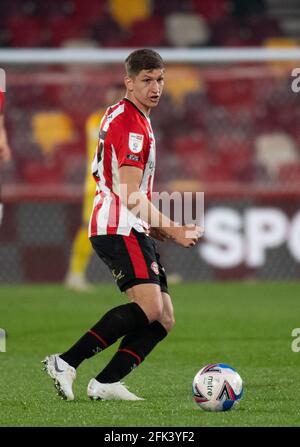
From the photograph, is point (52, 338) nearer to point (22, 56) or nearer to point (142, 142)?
point (142, 142)

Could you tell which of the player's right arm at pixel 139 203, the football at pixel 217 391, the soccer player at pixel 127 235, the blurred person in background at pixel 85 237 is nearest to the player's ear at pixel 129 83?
the soccer player at pixel 127 235

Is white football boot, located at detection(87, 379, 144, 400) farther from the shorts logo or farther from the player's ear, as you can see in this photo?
the player's ear

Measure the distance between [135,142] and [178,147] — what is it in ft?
26.9

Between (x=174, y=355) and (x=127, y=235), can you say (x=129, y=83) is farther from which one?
(x=174, y=355)

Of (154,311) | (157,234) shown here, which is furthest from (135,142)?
(154,311)

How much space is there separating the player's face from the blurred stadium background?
630 cm

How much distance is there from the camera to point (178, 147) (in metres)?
13.9

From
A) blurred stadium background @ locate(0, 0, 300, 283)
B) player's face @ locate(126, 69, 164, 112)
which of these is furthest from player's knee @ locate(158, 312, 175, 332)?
blurred stadium background @ locate(0, 0, 300, 283)

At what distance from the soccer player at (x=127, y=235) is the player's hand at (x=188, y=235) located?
0.16ft

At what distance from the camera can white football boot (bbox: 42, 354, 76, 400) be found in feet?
18.8

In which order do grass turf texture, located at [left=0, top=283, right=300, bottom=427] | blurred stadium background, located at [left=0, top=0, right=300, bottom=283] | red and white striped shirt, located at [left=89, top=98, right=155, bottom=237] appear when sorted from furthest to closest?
blurred stadium background, located at [left=0, top=0, right=300, bottom=283] < red and white striped shirt, located at [left=89, top=98, right=155, bottom=237] < grass turf texture, located at [left=0, top=283, right=300, bottom=427]

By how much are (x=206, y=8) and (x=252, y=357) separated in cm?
1017

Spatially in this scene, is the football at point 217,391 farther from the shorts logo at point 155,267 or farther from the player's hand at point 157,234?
the player's hand at point 157,234

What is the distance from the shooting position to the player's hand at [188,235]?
18.2 ft
